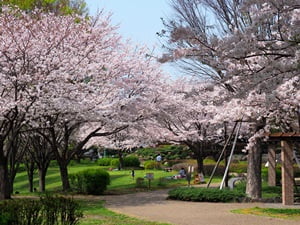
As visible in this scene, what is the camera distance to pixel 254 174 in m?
17.0

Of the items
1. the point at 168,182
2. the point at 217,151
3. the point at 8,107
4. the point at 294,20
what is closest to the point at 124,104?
the point at 8,107

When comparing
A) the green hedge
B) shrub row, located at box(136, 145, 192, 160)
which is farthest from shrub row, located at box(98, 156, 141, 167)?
the green hedge

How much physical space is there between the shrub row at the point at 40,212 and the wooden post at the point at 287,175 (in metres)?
9.60

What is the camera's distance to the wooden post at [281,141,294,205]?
51.3 ft

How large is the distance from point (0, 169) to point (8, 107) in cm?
302

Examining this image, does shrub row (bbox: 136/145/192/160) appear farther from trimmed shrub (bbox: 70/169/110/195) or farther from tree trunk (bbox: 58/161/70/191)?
trimmed shrub (bbox: 70/169/110/195)

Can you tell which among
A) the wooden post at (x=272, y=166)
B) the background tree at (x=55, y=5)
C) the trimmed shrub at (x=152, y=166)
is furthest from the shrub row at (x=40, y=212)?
the trimmed shrub at (x=152, y=166)

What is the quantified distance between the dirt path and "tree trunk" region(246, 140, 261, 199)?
105 cm

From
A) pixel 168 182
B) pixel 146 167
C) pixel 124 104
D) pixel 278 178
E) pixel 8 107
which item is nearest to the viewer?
pixel 8 107

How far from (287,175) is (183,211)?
4173mm

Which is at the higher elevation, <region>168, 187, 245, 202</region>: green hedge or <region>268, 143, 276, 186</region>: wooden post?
<region>268, 143, 276, 186</region>: wooden post

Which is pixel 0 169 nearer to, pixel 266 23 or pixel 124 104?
pixel 124 104

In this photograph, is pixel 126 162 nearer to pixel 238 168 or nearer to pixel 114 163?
pixel 114 163

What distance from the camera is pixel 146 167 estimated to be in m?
39.9
